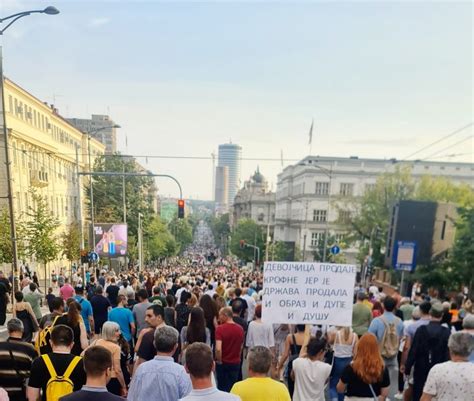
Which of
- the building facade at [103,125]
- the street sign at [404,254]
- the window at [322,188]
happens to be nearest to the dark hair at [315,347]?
the street sign at [404,254]

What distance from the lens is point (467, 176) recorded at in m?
66.5

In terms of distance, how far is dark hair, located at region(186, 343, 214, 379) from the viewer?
121 inches

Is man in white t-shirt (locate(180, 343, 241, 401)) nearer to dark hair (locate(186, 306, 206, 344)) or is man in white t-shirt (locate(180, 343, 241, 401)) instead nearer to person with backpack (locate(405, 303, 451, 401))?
dark hair (locate(186, 306, 206, 344))

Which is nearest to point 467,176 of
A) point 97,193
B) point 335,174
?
point 335,174

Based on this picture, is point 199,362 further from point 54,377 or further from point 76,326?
point 76,326

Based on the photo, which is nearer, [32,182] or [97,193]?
[32,182]

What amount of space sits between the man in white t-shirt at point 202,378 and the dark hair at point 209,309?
172 inches

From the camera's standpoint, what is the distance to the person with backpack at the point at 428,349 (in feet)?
19.5

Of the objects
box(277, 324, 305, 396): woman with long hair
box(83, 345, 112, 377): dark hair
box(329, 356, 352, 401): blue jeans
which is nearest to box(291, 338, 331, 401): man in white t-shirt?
box(277, 324, 305, 396): woman with long hair

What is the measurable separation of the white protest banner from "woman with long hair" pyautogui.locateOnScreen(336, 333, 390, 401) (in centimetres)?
130

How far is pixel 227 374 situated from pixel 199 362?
3718 mm

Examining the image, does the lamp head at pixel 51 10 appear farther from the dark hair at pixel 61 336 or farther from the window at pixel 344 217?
the window at pixel 344 217

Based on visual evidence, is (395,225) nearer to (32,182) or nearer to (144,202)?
(32,182)

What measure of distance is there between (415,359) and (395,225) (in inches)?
506
